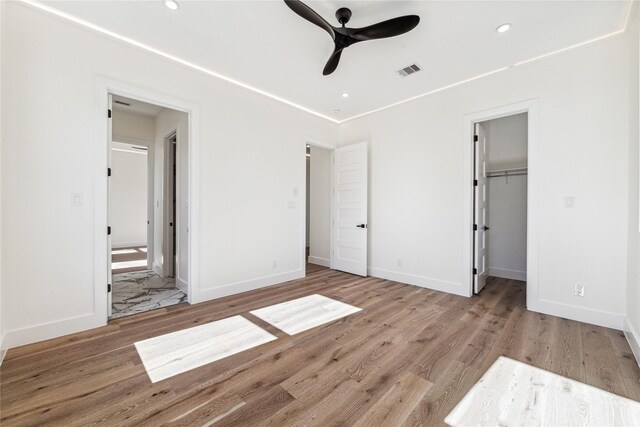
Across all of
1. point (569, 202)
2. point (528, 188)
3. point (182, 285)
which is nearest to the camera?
point (569, 202)

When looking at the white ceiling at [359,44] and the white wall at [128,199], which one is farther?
the white wall at [128,199]

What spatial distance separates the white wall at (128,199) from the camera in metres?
8.08

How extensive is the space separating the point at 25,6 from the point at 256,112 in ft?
7.68

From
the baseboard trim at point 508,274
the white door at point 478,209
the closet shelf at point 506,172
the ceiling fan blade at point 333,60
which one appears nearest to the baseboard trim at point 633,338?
the white door at point 478,209

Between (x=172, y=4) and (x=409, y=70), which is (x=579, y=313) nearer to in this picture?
(x=409, y=70)

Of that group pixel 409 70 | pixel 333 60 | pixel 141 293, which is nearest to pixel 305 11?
pixel 333 60

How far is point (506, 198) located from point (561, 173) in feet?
6.35

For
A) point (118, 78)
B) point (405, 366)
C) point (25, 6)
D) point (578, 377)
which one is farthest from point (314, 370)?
point (25, 6)

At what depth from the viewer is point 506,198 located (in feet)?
15.7

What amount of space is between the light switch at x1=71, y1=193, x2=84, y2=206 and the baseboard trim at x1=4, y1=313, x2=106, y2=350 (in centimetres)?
110

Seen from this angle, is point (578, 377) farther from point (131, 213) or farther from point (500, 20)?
→ point (131, 213)

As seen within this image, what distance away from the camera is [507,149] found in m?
4.73

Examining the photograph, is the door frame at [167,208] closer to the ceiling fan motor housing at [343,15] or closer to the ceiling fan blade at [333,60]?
the ceiling fan blade at [333,60]

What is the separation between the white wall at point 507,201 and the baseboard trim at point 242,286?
11.9ft
